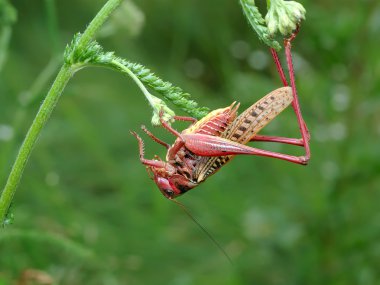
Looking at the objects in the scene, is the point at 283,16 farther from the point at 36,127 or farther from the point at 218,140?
the point at 36,127

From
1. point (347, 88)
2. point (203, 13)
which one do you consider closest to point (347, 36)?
point (347, 88)

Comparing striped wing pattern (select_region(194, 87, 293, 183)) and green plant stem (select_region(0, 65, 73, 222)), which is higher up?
green plant stem (select_region(0, 65, 73, 222))

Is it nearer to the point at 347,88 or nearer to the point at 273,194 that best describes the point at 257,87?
the point at 347,88

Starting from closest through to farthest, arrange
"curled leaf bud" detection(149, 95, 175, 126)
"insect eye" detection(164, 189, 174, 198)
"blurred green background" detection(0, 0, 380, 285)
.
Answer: "curled leaf bud" detection(149, 95, 175, 126), "insect eye" detection(164, 189, 174, 198), "blurred green background" detection(0, 0, 380, 285)

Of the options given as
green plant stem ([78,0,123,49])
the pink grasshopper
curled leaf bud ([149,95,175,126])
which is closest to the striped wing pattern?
the pink grasshopper

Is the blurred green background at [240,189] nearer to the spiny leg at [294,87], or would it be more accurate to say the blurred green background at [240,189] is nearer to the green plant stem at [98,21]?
the spiny leg at [294,87]

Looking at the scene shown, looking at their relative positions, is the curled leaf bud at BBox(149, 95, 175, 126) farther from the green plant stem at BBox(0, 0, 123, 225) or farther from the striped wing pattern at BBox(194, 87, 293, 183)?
the striped wing pattern at BBox(194, 87, 293, 183)
